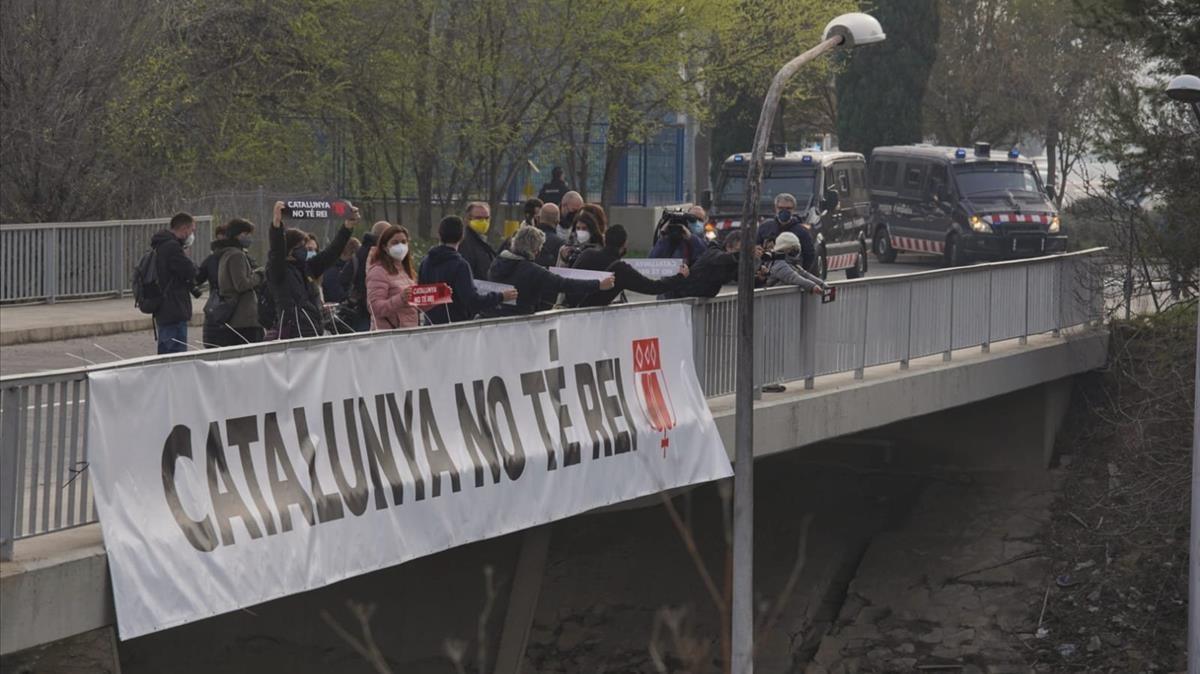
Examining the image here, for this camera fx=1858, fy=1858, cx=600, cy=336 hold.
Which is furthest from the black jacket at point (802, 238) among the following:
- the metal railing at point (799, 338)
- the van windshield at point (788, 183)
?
the van windshield at point (788, 183)

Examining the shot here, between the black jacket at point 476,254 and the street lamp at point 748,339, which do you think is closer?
the street lamp at point 748,339

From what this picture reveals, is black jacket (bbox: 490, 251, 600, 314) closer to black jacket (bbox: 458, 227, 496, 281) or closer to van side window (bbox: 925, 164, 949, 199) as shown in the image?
black jacket (bbox: 458, 227, 496, 281)

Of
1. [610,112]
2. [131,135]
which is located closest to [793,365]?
[131,135]

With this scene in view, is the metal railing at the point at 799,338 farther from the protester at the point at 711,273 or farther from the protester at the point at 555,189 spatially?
the protester at the point at 555,189

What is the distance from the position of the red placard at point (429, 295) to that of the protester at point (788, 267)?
15.1 feet

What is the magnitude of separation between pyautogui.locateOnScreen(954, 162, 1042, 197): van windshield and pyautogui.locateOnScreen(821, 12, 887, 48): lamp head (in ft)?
69.5

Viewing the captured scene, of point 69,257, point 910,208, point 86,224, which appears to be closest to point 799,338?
point 86,224

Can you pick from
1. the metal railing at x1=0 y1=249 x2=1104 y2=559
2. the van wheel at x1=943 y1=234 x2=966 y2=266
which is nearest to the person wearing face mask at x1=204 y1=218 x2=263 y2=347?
the metal railing at x1=0 y1=249 x2=1104 y2=559

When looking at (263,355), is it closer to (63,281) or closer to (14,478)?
(14,478)

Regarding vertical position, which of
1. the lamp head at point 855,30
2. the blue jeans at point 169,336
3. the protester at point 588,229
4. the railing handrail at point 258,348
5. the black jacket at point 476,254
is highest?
the lamp head at point 855,30

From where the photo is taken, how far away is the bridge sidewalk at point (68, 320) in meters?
21.9

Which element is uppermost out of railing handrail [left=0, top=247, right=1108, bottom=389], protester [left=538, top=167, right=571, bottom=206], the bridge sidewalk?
protester [left=538, top=167, right=571, bottom=206]

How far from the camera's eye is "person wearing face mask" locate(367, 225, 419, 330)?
12305mm

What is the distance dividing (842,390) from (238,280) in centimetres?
612
